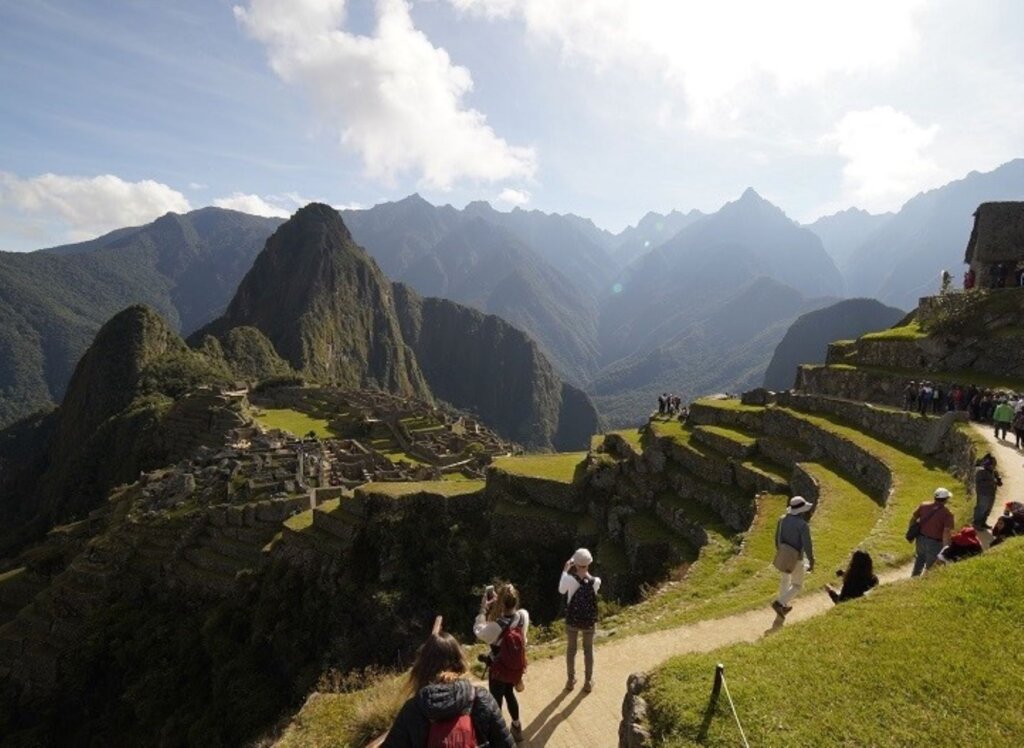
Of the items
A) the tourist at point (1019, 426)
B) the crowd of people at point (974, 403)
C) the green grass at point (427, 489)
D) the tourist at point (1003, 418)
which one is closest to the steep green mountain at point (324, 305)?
the green grass at point (427, 489)

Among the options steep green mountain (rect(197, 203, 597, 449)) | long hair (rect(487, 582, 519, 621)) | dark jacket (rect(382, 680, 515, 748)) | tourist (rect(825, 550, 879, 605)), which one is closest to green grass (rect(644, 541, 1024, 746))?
tourist (rect(825, 550, 879, 605))

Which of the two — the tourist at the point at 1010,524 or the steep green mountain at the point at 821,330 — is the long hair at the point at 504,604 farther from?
the steep green mountain at the point at 821,330

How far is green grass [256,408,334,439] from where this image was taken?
189ft

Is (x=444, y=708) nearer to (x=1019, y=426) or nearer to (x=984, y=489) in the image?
(x=984, y=489)

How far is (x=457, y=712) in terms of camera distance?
3.77 meters

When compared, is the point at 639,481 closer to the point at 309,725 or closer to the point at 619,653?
the point at 619,653

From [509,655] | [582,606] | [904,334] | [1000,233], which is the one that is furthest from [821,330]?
[509,655]

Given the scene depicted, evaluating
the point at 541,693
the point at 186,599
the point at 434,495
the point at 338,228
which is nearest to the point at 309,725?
the point at 541,693

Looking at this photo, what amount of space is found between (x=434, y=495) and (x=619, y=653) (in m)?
13.7

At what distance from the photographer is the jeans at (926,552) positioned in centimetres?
791

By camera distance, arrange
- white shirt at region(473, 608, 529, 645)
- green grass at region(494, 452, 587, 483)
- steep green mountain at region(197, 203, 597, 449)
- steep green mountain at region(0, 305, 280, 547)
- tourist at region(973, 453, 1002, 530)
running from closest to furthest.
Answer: white shirt at region(473, 608, 529, 645) → tourist at region(973, 453, 1002, 530) → green grass at region(494, 452, 587, 483) → steep green mountain at region(0, 305, 280, 547) → steep green mountain at region(197, 203, 597, 449)

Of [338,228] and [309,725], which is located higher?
[338,228]

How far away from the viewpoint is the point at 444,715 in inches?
147

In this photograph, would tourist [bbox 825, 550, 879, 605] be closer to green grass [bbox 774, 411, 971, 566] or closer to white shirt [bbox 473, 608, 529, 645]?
green grass [bbox 774, 411, 971, 566]
